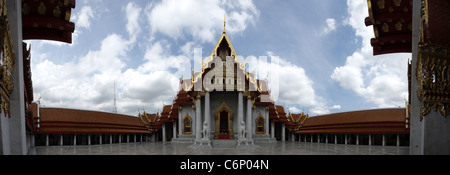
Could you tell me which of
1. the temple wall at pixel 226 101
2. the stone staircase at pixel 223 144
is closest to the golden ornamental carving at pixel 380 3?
the stone staircase at pixel 223 144

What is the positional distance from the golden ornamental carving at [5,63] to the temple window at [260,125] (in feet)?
61.5

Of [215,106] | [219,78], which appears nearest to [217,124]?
[215,106]

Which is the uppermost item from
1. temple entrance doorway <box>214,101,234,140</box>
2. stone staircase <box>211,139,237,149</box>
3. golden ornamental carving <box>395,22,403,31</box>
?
golden ornamental carving <box>395,22,403,31</box>

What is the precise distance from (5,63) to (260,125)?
19.3 metres

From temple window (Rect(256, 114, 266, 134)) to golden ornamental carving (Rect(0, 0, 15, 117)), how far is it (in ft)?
61.5

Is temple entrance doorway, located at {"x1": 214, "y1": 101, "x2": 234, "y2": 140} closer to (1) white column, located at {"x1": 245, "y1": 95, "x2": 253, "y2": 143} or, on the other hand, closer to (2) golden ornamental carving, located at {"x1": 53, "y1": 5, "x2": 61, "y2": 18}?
(1) white column, located at {"x1": 245, "y1": 95, "x2": 253, "y2": 143}

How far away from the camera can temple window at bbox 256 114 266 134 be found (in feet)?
72.5

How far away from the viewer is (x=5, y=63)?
4.36 m

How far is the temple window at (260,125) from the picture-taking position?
22.1 m

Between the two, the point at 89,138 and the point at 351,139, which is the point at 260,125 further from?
the point at 89,138

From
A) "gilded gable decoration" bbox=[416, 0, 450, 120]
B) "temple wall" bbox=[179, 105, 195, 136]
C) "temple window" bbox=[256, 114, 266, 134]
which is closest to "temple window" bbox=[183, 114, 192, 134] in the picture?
"temple wall" bbox=[179, 105, 195, 136]

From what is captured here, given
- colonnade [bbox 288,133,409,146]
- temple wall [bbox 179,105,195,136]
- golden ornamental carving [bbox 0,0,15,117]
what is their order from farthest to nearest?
temple wall [bbox 179,105,195,136]
colonnade [bbox 288,133,409,146]
golden ornamental carving [bbox 0,0,15,117]

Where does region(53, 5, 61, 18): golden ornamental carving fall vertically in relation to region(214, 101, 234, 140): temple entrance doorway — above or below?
above
